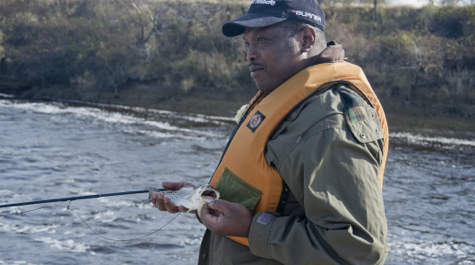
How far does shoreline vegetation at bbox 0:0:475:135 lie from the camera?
2080 centimetres

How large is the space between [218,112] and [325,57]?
1927 cm

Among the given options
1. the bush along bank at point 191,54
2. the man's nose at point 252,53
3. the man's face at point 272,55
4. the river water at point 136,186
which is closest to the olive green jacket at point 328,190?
the man's face at point 272,55

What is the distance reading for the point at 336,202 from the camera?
1.73 m

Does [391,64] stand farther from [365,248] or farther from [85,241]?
[365,248]

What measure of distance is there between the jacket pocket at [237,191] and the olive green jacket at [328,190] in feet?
0.36

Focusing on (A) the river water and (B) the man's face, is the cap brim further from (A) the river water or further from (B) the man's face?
(A) the river water

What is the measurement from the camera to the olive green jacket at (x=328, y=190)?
68.0 inches

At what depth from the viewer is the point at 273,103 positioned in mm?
2076

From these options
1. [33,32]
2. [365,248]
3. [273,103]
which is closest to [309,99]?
[273,103]

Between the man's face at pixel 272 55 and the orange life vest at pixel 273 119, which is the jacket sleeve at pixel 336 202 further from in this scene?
the man's face at pixel 272 55

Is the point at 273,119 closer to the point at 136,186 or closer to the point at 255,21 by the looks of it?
the point at 255,21

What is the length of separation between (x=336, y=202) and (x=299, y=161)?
0.68 ft

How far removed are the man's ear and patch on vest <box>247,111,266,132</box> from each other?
38 cm

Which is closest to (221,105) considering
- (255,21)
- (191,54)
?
(191,54)
